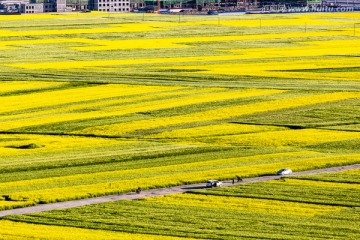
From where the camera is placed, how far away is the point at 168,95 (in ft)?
259

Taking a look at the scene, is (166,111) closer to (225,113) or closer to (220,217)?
(225,113)

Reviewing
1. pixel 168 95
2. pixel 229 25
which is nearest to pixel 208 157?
pixel 168 95

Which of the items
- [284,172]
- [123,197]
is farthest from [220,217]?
[284,172]

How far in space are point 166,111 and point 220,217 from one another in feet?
90.1

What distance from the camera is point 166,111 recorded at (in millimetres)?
71938

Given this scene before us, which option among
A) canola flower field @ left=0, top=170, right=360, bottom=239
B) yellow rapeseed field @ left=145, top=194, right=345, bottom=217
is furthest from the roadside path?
yellow rapeseed field @ left=145, top=194, right=345, bottom=217

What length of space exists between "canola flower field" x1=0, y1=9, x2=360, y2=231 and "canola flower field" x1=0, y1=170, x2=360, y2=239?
3.70 feet

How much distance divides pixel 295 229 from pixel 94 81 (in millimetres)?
45729

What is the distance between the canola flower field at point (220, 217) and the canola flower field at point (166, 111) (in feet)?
3.70

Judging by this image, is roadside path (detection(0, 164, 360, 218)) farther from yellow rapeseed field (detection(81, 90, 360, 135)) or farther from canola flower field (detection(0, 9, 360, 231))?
yellow rapeseed field (detection(81, 90, 360, 135))

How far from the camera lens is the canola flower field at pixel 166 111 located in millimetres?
53750

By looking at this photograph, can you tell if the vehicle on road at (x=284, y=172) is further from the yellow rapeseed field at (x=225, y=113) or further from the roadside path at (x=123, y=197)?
the yellow rapeseed field at (x=225, y=113)

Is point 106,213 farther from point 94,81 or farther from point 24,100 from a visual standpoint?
point 94,81

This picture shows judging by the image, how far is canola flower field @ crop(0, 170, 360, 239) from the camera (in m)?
42.5
